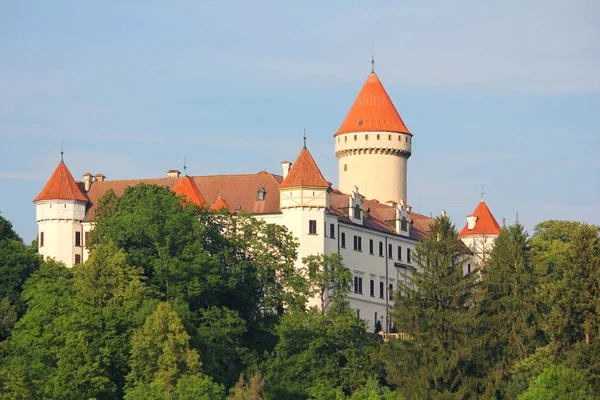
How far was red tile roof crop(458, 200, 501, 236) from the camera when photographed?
126688mm

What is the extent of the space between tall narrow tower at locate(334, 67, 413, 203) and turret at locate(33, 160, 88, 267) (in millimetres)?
19364

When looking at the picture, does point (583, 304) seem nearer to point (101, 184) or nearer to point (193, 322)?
point (193, 322)

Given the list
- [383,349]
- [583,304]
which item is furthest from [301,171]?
[583,304]

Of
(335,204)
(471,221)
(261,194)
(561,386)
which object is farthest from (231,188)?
(561,386)

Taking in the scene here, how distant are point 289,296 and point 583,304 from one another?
743 inches

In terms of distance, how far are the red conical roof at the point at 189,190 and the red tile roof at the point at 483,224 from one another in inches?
936

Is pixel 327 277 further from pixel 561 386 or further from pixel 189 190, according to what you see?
pixel 561 386

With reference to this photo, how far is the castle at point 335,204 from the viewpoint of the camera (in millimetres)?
105000

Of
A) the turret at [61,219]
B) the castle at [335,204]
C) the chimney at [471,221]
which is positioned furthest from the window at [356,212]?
the chimney at [471,221]

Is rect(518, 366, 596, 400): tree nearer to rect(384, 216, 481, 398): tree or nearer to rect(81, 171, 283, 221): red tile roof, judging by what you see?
rect(384, 216, 481, 398): tree

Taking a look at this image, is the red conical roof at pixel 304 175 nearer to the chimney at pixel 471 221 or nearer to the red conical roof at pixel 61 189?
the red conical roof at pixel 61 189

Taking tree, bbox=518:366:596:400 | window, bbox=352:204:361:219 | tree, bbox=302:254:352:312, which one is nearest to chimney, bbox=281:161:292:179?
window, bbox=352:204:361:219

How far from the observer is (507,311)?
94375 millimetres

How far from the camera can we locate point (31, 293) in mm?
96500
